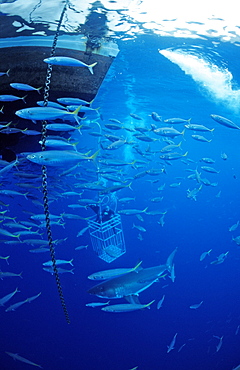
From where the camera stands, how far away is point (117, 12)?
549 cm

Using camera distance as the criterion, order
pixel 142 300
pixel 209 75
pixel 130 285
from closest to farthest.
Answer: pixel 130 285
pixel 209 75
pixel 142 300

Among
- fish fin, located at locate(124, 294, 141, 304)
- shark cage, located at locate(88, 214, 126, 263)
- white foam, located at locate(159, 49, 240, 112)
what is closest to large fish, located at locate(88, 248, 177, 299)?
fish fin, located at locate(124, 294, 141, 304)

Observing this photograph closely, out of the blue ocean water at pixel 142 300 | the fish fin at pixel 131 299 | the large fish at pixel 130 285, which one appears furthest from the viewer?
the blue ocean water at pixel 142 300

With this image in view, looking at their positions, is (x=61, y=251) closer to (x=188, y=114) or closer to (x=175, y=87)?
(x=188, y=114)

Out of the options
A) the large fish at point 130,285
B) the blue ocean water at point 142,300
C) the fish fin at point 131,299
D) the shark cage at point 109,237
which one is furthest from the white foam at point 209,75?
the fish fin at point 131,299

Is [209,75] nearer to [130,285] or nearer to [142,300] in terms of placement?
[130,285]

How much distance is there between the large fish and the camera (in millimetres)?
5324

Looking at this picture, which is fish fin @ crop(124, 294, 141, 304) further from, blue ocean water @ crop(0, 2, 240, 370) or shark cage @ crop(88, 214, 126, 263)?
blue ocean water @ crop(0, 2, 240, 370)

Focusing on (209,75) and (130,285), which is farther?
(209,75)

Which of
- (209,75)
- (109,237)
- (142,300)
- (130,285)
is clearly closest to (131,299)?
(130,285)

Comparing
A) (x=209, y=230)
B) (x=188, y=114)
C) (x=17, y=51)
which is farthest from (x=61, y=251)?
(x=209, y=230)

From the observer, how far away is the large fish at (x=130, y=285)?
5324mm

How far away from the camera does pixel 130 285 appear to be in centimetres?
535

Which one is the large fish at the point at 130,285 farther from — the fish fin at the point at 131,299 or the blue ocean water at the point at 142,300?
the blue ocean water at the point at 142,300
